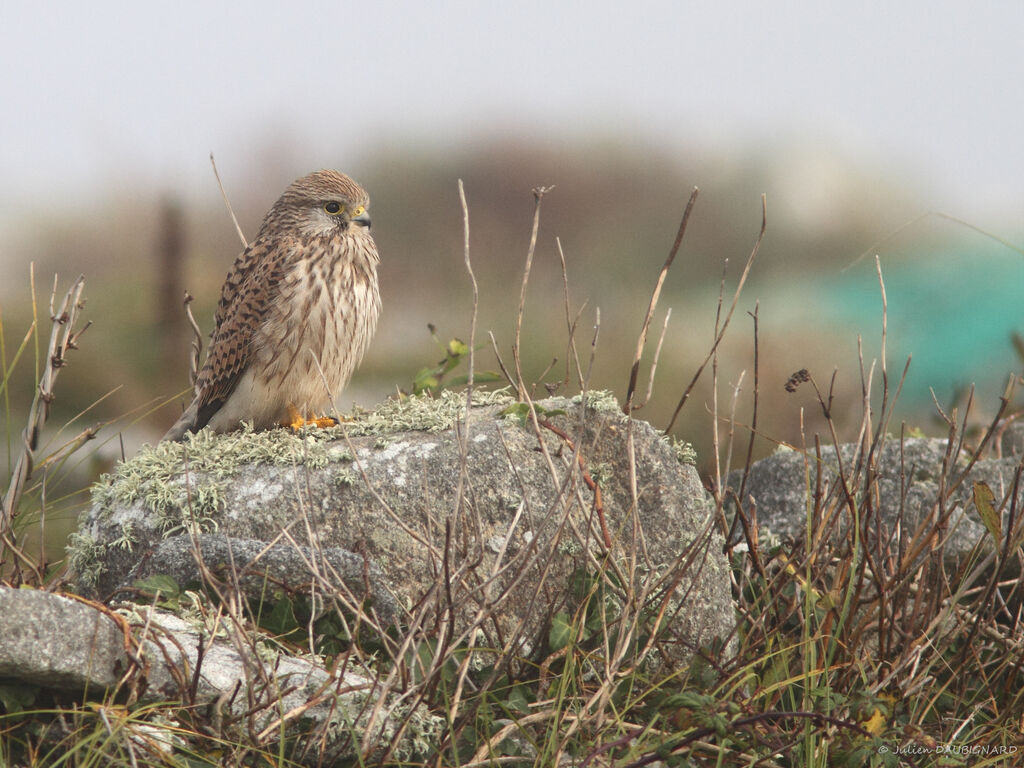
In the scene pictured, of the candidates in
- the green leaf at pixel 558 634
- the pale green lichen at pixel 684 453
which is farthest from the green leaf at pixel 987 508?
the green leaf at pixel 558 634

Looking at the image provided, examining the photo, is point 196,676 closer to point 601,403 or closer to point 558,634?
point 558,634

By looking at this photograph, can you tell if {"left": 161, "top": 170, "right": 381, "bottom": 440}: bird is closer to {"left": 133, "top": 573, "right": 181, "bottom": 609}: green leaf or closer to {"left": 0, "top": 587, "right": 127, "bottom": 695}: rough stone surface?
{"left": 133, "top": 573, "right": 181, "bottom": 609}: green leaf

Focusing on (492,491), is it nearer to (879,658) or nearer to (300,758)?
(300,758)

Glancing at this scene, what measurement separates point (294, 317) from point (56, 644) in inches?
82.4

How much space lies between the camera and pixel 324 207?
4332 millimetres

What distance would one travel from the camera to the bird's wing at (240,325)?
13.5ft

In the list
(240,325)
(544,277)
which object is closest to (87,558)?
(240,325)

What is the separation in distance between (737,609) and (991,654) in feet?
2.47

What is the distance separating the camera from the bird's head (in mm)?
4305

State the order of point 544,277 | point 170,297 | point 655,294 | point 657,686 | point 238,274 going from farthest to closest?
point 544,277 → point 170,297 → point 238,274 → point 655,294 → point 657,686

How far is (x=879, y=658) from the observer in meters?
2.78

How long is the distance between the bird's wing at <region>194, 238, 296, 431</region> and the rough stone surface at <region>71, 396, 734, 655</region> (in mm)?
948

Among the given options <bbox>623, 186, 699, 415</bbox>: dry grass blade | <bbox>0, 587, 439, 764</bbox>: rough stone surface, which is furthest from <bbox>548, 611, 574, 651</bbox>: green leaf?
<bbox>623, 186, 699, 415</bbox>: dry grass blade

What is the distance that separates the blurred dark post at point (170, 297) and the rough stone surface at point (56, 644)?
6869mm
